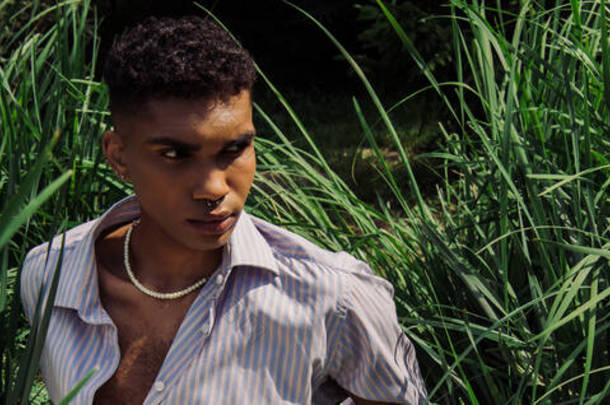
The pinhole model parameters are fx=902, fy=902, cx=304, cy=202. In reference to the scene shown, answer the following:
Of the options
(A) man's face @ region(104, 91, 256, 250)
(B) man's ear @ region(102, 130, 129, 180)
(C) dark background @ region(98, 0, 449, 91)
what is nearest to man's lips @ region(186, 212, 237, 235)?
(A) man's face @ region(104, 91, 256, 250)

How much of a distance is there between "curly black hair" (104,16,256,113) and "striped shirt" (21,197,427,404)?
29 cm

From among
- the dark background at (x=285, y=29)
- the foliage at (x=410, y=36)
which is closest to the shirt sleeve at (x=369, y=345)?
the foliage at (x=410, y=36)

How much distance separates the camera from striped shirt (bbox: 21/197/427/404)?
1.67 m

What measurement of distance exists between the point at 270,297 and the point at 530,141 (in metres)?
0.99

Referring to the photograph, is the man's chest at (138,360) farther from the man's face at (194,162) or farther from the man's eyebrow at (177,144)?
the man's eyebrow at (177,144)

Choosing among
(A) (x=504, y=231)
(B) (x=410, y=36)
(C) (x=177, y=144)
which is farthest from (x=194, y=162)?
(B) (x=410, y=36)

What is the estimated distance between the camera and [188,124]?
1566 millimetres

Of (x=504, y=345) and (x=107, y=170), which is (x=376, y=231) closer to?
(x=504, y=345)

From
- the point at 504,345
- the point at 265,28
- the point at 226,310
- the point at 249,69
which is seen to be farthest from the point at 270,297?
the point at 265,28

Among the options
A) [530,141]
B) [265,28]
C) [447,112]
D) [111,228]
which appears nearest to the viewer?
[111,228]

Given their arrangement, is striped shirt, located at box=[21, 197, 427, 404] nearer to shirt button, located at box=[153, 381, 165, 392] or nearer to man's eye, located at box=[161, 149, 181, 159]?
shirt button, located at box=[153, 381, 165, 392]

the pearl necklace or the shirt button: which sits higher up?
the pearl necklace

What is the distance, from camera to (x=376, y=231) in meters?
2.44

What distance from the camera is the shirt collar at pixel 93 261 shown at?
66.6 inches
